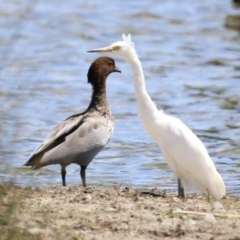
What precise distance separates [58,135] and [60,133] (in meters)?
0.03

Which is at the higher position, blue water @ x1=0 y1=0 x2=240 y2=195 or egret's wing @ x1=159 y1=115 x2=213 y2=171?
egret's wing @ x1=159 y1=115 x2=213 y2=171

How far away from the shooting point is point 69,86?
17578 mm

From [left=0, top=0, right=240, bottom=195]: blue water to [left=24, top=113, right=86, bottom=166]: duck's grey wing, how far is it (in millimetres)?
263

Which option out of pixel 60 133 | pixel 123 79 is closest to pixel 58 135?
pixel 60 133

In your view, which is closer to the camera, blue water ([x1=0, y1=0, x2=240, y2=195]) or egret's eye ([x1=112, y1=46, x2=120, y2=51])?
egret's eye ([x1=112, y1=46, x2=120, y2=51])

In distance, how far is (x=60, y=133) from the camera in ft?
30.9

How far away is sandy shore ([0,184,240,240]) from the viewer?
21.8ft

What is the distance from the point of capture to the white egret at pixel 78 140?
30.3 ft

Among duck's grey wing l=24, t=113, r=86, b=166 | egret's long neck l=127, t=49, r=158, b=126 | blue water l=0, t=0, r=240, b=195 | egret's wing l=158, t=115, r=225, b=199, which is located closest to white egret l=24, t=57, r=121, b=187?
duck's grey wing l=24, t=113, r=86, b=166

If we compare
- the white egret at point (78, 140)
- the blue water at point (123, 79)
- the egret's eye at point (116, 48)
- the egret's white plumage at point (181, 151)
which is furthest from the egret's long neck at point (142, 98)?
the blue water at point (123, 79)

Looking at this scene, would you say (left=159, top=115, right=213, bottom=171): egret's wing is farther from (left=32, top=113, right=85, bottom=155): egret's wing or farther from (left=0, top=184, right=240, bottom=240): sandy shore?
(left=32, top=113, right=85, bottom=155): egret's wing

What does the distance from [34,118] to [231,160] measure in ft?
12.1

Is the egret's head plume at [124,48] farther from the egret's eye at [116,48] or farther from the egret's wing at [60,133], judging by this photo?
the egret's wing at [60,133]

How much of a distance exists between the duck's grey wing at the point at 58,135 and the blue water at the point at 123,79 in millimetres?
263
